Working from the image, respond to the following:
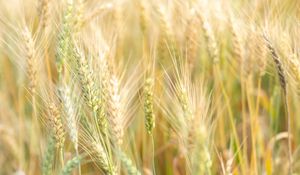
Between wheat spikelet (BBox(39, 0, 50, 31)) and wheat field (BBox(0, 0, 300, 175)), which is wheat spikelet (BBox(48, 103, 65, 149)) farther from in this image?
wheat spikelet (BBox(39, 0, 50, 31))

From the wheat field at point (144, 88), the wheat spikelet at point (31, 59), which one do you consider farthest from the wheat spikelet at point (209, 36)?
the wheat spikelet at point (31, 59)

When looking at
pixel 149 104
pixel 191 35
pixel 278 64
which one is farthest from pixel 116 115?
pixel 191 35

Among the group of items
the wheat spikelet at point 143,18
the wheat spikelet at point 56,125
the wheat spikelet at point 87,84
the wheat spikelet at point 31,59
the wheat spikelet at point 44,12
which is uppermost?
the wheat spikelet at point 143,18

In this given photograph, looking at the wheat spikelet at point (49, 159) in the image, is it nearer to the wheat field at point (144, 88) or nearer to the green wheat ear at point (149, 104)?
the wheat field at point (144, 88)

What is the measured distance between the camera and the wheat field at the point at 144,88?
155 cm

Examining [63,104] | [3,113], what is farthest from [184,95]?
[3,113]

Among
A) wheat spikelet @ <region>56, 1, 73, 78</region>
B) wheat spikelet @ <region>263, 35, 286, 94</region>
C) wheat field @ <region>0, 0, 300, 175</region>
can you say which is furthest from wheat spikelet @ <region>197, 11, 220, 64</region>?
wheat spikelet @ <region>56, 1, 73, 78</region>

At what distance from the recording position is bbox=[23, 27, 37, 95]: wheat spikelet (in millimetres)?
1712

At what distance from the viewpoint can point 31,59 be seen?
1.72 metres

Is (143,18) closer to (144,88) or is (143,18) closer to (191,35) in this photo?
(191,35)

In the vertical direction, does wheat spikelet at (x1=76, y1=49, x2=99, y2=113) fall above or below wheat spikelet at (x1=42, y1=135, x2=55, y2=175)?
above

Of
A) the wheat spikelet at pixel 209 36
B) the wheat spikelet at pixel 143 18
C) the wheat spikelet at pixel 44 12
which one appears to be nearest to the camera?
the wheat spikelet at pixel 44 12

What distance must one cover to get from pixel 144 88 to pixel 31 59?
0.37m

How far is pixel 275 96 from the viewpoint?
2326 millimetres
